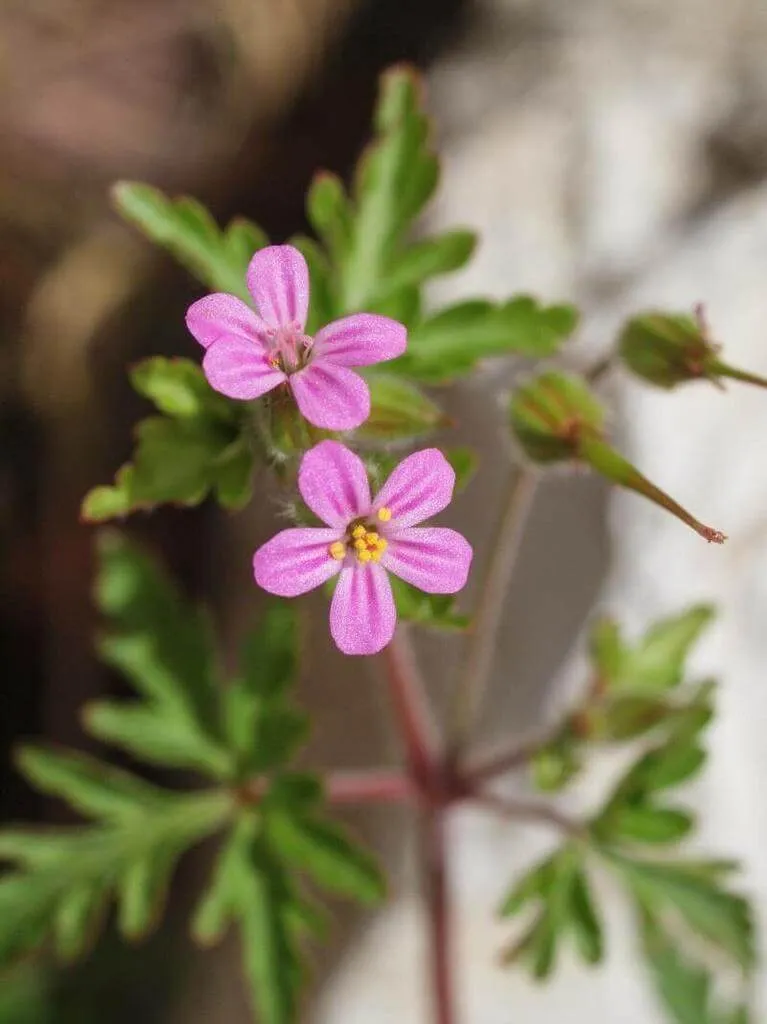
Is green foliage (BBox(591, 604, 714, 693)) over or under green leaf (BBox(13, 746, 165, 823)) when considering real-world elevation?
over

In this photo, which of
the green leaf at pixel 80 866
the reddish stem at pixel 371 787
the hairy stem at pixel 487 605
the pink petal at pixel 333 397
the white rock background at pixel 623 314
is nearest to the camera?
the pink petal at pixel 333 397

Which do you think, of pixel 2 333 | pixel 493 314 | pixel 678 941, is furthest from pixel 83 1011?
pixel 493 314

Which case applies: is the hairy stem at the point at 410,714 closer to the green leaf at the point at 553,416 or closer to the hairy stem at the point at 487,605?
the hairy stem at the point at 487,605

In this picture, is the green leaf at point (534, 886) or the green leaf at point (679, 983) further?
the green leaf at point (679, 983)

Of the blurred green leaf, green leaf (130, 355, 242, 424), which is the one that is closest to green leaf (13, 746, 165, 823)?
green leaf (130, 355, 242, 424)

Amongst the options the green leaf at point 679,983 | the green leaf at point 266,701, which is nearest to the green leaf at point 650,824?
the green leaf at point 679,983

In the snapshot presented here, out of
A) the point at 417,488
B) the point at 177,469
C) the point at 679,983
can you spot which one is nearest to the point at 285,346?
the point at 417,488

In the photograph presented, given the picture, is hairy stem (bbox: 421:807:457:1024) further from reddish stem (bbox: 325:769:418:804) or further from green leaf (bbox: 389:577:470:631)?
green leaf (bbox: 389:577:470:631)
